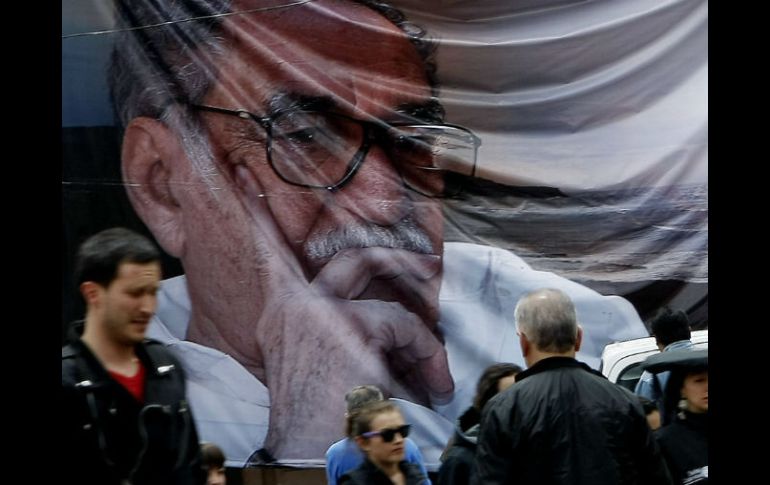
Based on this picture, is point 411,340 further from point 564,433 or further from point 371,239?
point 564,433

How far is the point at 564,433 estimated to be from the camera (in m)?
3.43

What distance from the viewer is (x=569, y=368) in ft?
11.6

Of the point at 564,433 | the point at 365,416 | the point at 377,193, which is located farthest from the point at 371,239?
the point at 564,433

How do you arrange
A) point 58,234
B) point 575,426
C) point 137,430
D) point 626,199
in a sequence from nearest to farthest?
point 137,430 → point 575,426 → point 58,234 → point 626,199

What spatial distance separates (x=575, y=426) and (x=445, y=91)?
1.88 m

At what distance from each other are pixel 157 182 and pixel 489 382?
1609 millimetres

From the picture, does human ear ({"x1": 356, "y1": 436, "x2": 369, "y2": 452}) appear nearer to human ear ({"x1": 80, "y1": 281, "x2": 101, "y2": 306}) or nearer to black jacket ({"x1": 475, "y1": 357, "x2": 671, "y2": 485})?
black jacket ({"x1": 475, "y1": 357, "x2": 671, "y2": 485})

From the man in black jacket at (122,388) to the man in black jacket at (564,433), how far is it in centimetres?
90

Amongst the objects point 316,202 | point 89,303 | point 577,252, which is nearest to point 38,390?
point 89,303

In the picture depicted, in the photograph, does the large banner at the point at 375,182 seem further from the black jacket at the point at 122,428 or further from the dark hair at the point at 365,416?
the black jacket at the point at 122,428

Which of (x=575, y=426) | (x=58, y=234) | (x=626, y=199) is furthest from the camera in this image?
(x=626, y=199)

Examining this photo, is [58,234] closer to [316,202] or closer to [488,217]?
[316,202]

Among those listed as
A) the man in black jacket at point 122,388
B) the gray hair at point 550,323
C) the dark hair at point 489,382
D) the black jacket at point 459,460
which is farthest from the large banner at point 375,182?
the man in black jacket at point 122,388

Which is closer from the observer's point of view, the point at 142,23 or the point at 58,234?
the point at 58,234
